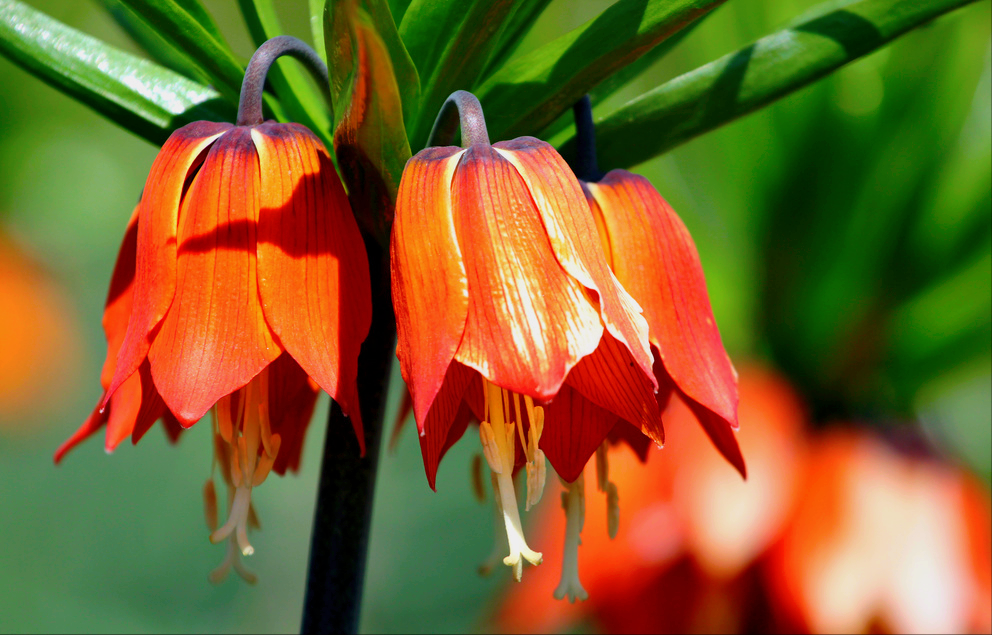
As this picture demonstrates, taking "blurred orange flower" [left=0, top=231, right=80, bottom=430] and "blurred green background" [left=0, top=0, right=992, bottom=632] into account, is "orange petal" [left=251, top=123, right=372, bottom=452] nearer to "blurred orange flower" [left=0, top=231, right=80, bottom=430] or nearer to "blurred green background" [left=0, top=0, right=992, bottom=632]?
"blurred green background" [left=0, top=0, right=992, bottom=632]

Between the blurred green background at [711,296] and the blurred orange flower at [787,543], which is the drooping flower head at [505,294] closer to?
the blurred green background at [711,296]

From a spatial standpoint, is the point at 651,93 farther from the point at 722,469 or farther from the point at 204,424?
the point at 204,424

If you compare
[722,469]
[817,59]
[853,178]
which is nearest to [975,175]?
[853,178]

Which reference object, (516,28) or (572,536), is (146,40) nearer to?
(516,28)

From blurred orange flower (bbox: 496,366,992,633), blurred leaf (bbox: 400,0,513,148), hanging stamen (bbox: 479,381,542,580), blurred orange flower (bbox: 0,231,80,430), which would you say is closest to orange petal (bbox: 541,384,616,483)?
hanging stamen (bbox: 479,381,542,580)

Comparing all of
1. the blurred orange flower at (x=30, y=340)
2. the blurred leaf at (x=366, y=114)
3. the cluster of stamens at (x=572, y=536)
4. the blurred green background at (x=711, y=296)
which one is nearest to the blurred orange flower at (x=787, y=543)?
the blurred green background at (x=711, y=296)

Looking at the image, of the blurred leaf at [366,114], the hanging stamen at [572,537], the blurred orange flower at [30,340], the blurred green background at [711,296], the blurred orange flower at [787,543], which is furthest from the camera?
the blurred orange flower at [30,340]

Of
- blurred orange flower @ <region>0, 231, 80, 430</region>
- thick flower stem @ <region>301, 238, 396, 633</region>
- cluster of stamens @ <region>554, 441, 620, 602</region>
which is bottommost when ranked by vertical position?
blurred orange flower @ <region>0, 231, 80, 430</region>

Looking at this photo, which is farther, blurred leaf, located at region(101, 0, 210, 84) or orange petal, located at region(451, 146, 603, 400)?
blurred leaf, located at region(101, 0, 210, 84)
